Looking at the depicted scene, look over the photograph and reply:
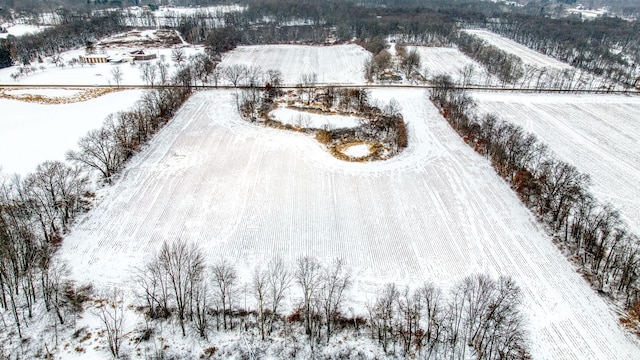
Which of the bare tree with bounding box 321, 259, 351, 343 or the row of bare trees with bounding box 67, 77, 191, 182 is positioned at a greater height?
the row of bare trees with bounding box 67, 77, 191, 182

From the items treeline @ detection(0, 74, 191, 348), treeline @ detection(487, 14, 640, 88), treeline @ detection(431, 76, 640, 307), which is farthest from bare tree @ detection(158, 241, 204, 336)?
treeline @ detection(487, 14, 640, 88)

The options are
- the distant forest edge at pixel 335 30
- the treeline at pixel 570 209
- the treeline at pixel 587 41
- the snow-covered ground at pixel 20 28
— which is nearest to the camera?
the treeline at pixel 570 209

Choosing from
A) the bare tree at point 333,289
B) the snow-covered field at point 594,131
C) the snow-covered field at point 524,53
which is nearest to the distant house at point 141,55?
the snow-covered field at point 594,131

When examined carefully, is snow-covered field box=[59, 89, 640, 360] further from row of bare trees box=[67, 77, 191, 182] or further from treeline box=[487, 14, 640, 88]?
treeline box=[487, 14, 640, 88]

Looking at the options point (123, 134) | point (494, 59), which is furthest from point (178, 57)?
point (494, 59)

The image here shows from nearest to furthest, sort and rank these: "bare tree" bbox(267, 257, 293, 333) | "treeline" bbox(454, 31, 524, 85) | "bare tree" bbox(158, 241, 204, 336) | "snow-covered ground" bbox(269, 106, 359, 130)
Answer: "bare tree" bbox(158, 241, 204, 336) → "bare tree" bbox(267, 257, 293, 333) → "snow-covered ground" bbox(269, 106, 359, 130) → "treeline" bbox(454, 31, 524, 85)

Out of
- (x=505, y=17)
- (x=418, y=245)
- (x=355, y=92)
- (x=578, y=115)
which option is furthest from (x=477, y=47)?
(x=418, y=245)

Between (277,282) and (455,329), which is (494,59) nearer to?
(455,329)

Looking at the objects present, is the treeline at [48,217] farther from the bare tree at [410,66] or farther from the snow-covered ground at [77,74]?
the bare tree at [410,66]
